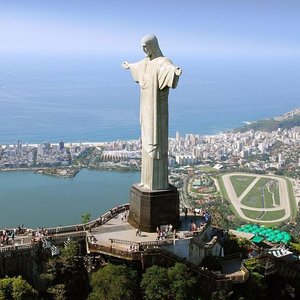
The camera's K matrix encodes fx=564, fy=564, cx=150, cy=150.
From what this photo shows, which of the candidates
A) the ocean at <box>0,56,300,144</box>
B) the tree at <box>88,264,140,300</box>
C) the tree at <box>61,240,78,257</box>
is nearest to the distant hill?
the ocean at <box>0,56,300,144</box>


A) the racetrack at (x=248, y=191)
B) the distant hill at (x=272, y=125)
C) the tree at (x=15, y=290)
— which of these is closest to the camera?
the tree at (x=15, y=290)

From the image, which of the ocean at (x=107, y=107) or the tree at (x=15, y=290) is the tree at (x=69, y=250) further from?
the ocean at (x=107, y=107)

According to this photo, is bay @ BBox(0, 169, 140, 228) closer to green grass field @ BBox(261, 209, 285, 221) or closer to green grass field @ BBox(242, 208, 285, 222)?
green grass field @ BBox(242, 208, 285, 222)

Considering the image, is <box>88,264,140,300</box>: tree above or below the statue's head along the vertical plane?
below

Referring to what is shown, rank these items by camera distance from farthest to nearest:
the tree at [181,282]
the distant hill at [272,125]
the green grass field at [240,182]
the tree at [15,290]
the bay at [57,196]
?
the distant hill at [272,125] → the green grass field at [240,182] → the bay at [57,196] → the tree at [181,282] → the tree at [15,290]

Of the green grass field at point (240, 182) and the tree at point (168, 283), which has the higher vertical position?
the tree at point (168, 283)

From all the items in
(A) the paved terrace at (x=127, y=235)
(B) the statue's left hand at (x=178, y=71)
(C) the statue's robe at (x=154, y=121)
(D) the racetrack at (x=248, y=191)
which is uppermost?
(B) the statue's left hand at (x=178, y=71)

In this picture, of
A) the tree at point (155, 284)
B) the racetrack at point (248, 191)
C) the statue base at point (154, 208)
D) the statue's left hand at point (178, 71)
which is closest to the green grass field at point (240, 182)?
the racetrack at point (248, 191)
